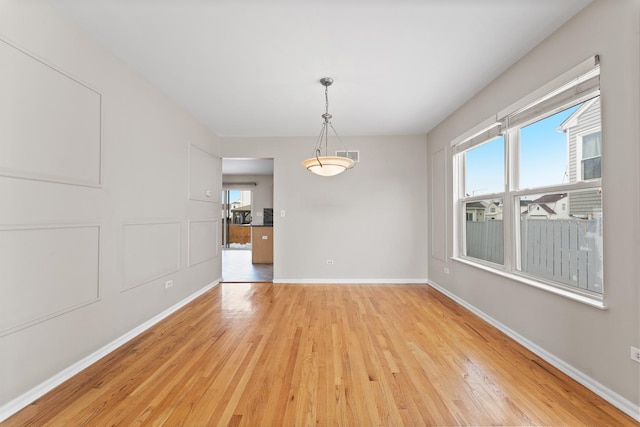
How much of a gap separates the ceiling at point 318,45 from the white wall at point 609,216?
21cm

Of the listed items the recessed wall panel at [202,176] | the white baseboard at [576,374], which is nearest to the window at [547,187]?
the white baseboard at [576,374]

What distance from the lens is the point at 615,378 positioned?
5.32 feet

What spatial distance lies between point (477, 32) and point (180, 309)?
412 centimetres

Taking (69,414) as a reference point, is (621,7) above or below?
above

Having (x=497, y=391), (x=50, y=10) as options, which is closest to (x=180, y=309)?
(x=50, y=10)

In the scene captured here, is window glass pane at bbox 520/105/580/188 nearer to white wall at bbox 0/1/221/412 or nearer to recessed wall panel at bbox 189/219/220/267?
white wall at bbox 0/1/221/412

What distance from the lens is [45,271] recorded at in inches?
69.6

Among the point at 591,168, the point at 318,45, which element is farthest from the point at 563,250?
the point at 318,45

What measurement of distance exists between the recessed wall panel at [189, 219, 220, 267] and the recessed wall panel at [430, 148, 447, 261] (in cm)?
364

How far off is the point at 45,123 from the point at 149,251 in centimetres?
147

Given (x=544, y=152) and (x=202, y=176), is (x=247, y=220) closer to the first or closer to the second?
(x=202, y=176)

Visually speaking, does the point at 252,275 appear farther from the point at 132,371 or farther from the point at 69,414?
the point at 69,414

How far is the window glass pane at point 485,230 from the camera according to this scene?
9.67ft

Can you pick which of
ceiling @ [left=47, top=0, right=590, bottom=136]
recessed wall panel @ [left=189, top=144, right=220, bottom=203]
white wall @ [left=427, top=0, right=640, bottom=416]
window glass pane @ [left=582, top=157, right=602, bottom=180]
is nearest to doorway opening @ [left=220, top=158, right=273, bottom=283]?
recessed wall panel @ [left=189, top=144, right=220, bottom=203]
